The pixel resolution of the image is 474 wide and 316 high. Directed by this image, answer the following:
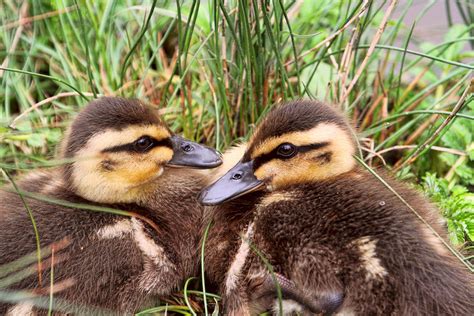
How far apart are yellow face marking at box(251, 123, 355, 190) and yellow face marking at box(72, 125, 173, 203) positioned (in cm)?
33

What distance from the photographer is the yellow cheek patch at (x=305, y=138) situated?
7.66 ft

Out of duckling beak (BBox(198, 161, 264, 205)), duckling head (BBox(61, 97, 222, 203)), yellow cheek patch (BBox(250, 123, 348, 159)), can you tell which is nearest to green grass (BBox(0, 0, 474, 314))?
duckling head (BBox(61, 97, 222, 203))

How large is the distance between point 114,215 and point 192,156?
1.01ft

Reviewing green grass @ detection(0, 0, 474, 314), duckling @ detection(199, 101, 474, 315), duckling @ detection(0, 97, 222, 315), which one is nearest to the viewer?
duckling @ detection(199, 101, 474, 315)

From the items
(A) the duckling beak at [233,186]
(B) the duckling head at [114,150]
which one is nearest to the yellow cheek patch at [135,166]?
(B) the duckling head at [114,150]

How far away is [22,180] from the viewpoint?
103 inches

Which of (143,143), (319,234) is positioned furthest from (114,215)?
(319,234)

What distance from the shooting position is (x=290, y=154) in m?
2.35

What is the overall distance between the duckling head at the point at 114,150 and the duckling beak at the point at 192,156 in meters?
0.05

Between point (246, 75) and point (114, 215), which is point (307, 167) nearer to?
point (114, 215)

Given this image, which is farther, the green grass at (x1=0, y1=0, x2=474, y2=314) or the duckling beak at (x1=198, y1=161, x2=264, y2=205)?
the green grass at (x1=0, y1=0, x2=474, y2=314)

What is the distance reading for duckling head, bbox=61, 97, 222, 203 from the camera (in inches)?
95.3

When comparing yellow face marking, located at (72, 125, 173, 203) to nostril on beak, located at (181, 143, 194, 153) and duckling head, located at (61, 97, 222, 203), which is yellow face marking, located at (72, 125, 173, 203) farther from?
nostril on beak, located at (181, 143, 194, 153)

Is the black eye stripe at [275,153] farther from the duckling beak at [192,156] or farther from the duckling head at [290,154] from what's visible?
the duckling beak at [192,156]
